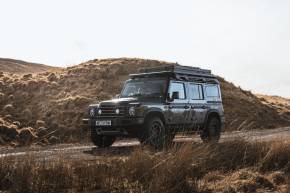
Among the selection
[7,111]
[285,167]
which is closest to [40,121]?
[7,111]

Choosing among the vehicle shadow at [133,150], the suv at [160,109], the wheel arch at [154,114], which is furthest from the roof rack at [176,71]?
the vehicle shadow at [133,150]

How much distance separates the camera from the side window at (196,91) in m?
16.2

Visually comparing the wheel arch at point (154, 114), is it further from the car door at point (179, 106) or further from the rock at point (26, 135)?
the rock at point (26, 135)

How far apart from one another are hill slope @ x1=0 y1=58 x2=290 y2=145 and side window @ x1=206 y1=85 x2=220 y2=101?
3739 millimetres

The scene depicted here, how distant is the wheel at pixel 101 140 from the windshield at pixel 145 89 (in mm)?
1349

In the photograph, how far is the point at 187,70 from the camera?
16.3m

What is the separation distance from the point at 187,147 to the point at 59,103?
60.1 feet

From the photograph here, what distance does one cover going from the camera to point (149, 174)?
9086mm

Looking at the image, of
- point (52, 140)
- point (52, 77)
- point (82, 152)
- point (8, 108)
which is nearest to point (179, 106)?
point (82, 152)

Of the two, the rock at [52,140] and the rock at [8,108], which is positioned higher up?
the rock at [8,108]

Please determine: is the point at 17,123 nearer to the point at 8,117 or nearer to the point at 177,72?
the point at 8,117

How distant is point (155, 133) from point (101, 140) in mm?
2040

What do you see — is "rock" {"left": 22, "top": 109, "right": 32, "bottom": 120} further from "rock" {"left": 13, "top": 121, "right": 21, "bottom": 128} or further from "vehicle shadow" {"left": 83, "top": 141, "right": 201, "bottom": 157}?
"vehicle shadow" {"left": 83, "top": 141, "right": 201, "bottom": 157}

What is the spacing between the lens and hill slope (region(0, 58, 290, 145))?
24.3m
